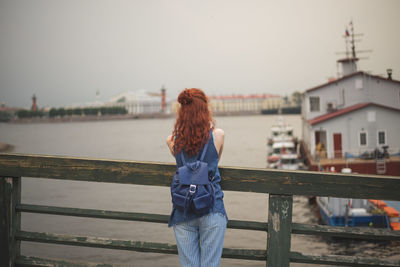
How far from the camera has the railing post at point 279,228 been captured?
2.34 m

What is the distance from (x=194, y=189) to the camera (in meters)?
2.06

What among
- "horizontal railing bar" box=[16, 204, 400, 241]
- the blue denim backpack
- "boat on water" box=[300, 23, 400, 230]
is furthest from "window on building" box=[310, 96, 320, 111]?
the blue denim backpack

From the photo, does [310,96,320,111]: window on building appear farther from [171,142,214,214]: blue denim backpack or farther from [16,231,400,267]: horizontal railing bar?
[171,142,214,214]: blue denim backpack

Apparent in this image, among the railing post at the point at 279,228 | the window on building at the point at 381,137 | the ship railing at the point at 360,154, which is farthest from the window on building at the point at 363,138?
the railing post at the point at 279,228

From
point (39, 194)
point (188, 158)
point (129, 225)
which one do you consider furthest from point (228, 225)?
point (39, 194)

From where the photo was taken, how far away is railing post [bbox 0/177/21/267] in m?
2.75

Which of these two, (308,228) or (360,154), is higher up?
(360,154)

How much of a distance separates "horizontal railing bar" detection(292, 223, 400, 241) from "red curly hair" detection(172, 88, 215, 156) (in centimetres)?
76

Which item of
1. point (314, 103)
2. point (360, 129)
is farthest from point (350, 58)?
point (360, 129)

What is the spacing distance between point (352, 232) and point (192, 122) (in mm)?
1082

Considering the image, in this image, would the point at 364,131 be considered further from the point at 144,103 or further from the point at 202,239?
the point at 144,103

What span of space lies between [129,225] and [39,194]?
841 cm

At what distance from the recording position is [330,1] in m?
9.91

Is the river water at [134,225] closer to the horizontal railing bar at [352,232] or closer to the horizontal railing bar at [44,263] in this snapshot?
the horizontal railing bar at [352,232]
